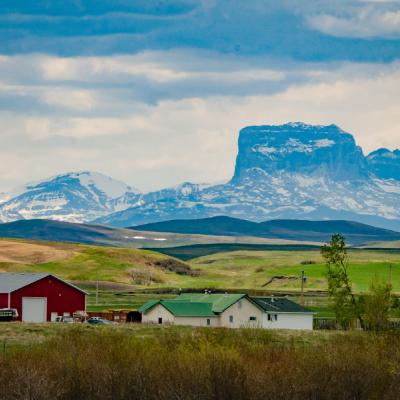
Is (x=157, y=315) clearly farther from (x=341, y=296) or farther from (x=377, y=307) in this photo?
(x=377, y=307)

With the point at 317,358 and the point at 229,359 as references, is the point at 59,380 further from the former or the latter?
the point at 317,358

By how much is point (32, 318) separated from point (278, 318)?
26735 mm

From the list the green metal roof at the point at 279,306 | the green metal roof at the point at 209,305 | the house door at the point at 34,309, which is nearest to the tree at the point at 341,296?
the green metal roof at the point at 279,306

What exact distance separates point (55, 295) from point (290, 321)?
25.0 metres

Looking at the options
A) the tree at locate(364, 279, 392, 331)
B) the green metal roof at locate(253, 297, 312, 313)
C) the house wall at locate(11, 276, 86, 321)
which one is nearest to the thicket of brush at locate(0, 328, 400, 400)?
the tree at locate(364, 279, 392, 331)

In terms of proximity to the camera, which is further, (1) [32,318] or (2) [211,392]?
(1) [32,318]

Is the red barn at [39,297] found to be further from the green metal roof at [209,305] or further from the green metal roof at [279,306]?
the green metal roof at [279,306]

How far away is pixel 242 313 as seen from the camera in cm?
11962

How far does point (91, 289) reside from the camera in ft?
606

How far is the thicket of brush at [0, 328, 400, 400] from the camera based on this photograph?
178ft

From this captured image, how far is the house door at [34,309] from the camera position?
109 metres

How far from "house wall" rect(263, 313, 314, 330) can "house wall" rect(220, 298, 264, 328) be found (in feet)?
3.07

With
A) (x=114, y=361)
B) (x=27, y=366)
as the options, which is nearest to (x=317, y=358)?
(x=114, y=361)

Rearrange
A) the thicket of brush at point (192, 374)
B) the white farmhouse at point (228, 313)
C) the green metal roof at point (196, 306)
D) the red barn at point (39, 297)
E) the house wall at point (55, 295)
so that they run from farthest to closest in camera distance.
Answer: the green metal roof at point (196, 306)
the white farmhouse at point (228, 313)
the house wall at point (55, 295)
the red barn at point (39, 297)
the thicket of brush at point (192, 374)
